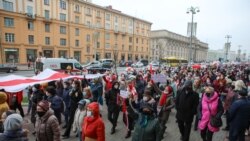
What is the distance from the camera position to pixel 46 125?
11.9 feet

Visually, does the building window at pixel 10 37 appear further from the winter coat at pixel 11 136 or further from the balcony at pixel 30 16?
the winter coat at pixel 11 136

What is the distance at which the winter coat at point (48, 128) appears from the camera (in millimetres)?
3602

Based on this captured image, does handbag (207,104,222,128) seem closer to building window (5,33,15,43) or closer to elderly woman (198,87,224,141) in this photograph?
elderly woman (198,87,224,141)

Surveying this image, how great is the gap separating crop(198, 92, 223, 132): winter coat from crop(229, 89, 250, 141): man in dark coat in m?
0.36

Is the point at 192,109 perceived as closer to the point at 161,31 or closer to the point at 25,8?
the point at 25,8

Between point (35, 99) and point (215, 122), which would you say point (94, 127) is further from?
point (35, 99)

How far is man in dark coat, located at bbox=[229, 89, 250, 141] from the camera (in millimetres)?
4926

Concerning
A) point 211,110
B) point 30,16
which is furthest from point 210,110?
point 30,16

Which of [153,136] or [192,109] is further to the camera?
[192,109]

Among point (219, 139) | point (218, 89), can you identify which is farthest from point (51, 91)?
point (218, 89)

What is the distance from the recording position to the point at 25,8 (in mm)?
40188

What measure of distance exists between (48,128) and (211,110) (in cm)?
375

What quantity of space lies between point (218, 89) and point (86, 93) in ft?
21.9

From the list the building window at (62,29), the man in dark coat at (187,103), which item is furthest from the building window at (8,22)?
the man in dark coat at (187,103)
